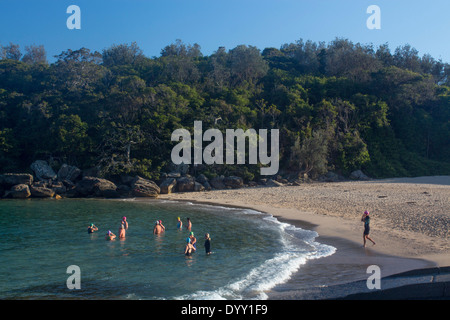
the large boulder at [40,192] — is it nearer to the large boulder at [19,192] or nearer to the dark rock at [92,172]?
the large boulder at [19,192]

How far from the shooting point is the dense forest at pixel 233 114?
3609cm

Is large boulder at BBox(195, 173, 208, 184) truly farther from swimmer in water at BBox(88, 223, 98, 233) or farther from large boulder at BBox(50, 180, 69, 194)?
swimmer in water at BBox(88, 223, 98, 233)

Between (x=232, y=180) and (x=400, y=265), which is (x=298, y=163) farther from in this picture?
(x=400, y=265)

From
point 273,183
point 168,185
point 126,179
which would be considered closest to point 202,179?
point 168,185

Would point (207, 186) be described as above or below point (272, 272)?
above

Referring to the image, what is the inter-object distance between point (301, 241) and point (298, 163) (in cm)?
2164

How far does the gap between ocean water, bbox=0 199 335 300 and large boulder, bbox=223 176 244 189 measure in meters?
10.9

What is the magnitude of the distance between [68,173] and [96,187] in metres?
5.05

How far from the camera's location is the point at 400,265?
10.9 m

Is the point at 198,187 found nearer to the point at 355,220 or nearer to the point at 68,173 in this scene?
the point at 68,173

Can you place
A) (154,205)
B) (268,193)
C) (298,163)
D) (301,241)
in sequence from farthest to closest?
(298,163)
(268,193)
(154,205)
(301,241)

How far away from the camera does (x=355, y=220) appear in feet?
59.5

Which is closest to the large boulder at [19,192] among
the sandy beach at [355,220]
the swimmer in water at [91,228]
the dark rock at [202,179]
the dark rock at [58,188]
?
the dark rock at [58,188]
